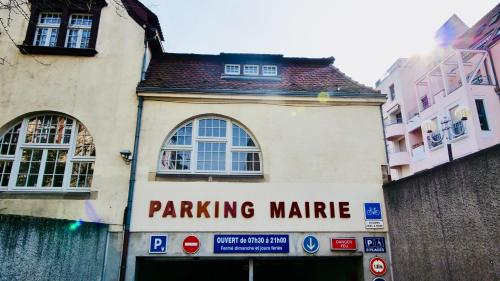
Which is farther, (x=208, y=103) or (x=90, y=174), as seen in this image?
(x=208, y=103)

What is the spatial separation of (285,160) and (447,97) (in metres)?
17.4

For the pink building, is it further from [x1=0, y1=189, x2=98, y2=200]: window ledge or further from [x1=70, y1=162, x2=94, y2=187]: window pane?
[x1=0, y1=189, x2=98, y2=200]: window ledge

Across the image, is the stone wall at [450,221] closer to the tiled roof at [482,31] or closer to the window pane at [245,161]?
the window pane at [245,161]

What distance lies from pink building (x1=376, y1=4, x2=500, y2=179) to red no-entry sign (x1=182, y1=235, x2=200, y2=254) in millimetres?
11592

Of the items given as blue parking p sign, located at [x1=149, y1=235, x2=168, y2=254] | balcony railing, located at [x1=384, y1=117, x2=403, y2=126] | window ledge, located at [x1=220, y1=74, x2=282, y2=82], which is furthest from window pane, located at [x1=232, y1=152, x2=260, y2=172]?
balcony railing, located at [x1=384, y1=117, x2=403, y2=126]

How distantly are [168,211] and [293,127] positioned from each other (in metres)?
4.71

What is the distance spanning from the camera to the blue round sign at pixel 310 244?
991 centimetres

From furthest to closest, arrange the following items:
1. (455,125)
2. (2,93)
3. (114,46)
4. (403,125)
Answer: (403,125), (455,125), (114,46), (2,93)

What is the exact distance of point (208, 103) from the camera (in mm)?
11281

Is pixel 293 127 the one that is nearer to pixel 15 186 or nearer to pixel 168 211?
pixel 168 211

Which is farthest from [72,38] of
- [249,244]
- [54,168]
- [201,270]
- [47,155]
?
[201,270]

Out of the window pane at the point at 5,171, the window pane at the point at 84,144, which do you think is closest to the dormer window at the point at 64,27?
the window pane at the point at 84,144

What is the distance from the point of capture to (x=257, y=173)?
10727 millimetres

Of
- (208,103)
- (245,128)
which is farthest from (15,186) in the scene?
(245,128)
